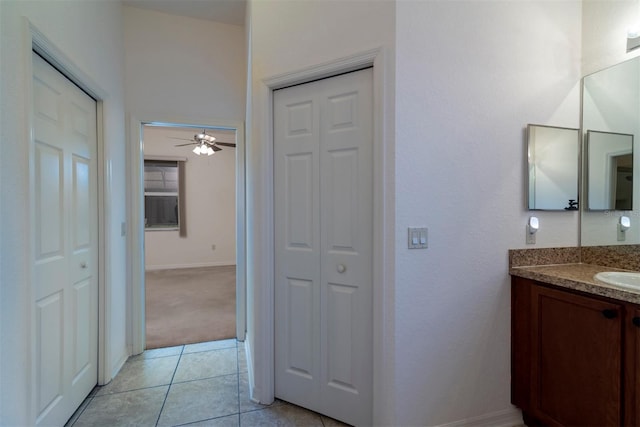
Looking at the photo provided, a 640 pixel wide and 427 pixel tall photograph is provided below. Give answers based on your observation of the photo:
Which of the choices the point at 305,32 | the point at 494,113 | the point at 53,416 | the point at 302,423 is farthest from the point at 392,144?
the point at 53,416

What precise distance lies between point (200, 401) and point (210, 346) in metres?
0.83

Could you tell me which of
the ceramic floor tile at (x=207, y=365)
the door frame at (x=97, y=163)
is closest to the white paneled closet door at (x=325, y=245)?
the ceramic floor tile at (x=207, y=365)

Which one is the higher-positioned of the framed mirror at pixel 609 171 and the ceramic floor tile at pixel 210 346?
the framed mirror at pixel 609 171

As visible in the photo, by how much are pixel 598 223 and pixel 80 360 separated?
134 inches

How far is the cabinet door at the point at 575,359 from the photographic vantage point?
4.29 ft

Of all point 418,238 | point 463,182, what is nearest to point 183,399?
point 418,238

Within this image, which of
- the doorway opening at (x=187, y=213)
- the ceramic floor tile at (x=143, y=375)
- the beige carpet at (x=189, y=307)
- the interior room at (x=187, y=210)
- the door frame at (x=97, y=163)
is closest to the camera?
the door frame at (x=97, y=163)

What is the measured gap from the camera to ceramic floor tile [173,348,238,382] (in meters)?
2.27

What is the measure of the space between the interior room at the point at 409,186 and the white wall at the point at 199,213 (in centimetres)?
411

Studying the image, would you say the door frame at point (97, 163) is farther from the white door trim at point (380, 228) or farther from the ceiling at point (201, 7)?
the white door trim at point (380, 228)

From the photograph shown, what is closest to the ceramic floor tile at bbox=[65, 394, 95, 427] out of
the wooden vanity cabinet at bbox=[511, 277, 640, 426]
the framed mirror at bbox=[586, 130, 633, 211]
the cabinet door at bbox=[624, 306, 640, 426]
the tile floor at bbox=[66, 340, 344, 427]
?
the tile floor at bbox=[66, 340, 344, 427]

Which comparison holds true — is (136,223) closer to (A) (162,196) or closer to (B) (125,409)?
(B) (125,409)

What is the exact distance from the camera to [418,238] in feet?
4.98

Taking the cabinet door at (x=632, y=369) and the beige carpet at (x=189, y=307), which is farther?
the beige carpet at (x=189, y=307)
